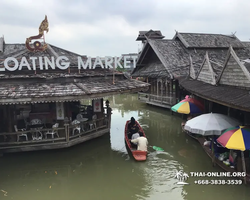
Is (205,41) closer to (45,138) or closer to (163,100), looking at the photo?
(163,100)

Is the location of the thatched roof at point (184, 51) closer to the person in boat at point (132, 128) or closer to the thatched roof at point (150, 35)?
the person in boat at point (132, 128)

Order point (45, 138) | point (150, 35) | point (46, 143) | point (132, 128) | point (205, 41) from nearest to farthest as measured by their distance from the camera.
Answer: point (46, 143)
point (45, 138)
point (132, 128)
point (205, 41)
point (150, 35)

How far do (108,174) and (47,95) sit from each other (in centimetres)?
393

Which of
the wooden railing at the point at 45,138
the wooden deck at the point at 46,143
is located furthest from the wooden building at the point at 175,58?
the wooden deck at the point at 46,143

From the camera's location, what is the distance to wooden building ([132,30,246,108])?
1959 cm

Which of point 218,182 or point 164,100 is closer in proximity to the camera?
point 218,182

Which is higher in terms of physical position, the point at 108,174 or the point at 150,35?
the point at 150,35

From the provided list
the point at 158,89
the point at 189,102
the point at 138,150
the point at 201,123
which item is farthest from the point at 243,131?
the point at 158,89

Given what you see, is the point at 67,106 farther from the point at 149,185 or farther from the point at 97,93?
the point at 149,185

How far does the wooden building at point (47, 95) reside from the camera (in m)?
9.36

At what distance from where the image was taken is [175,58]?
21016 mm

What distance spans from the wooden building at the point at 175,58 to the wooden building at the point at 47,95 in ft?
25.8

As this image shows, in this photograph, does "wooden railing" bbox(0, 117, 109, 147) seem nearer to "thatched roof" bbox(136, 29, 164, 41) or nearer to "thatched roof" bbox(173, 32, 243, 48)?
"thatched roof" bbox(173, 32, 243, 48)

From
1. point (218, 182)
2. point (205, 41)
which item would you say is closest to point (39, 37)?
point (218, 182)
